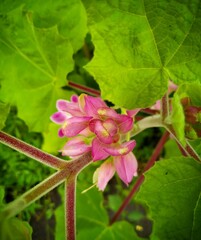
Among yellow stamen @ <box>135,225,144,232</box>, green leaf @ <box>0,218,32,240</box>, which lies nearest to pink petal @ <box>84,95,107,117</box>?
green leaf @ <box>0,218,32,240</box>

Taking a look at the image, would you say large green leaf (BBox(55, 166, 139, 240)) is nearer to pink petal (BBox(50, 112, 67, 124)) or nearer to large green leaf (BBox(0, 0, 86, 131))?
large green leaf (BBox(0, 0, 86, 131))

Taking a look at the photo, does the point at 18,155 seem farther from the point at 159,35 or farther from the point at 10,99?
the point at 159,35

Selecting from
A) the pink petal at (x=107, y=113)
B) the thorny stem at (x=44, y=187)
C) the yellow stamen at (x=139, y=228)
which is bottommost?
the yellow stamen at (x=139, y=228)

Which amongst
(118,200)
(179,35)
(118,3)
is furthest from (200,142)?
(118,200)

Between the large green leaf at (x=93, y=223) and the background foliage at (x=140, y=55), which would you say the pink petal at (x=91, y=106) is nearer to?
the background foliage at (x=140, y=55)

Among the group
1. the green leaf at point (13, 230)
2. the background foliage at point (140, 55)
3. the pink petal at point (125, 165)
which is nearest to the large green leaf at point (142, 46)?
the background foliage at point (140, 55)

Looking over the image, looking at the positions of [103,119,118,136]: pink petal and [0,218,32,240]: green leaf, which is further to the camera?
[103,119,118,136]: pink petal

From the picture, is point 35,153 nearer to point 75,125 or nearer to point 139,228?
point 75,125
